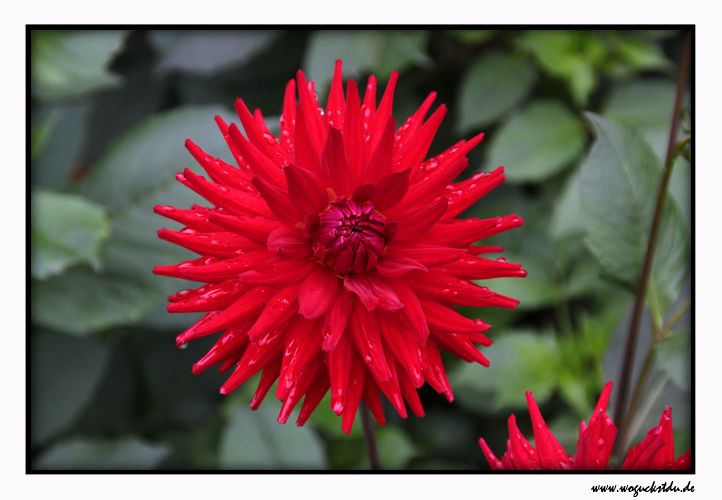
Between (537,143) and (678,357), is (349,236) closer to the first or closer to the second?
(678,357)

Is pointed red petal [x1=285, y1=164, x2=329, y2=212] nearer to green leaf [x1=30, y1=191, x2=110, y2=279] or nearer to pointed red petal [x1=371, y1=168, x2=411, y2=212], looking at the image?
pointed red petal [x1=371, y1=168, x2=411, y2=212]

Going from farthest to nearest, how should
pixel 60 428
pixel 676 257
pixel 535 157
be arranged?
pixel 535 157 → pixel 60 428 → pixel 676 257

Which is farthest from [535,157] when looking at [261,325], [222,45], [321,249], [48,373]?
[48,373]

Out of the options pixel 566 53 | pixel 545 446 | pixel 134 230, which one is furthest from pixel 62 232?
pixel 566 53

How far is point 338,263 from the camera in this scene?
25.5 inches

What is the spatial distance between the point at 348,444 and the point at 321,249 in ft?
2.73

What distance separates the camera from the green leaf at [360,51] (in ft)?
3.46

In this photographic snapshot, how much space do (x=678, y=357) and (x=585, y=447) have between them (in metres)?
0.33

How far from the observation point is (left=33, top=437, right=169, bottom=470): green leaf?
43.5 inches

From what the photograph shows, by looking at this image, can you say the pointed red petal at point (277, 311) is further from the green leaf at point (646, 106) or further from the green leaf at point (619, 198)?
the green leaf at point (646, 106)

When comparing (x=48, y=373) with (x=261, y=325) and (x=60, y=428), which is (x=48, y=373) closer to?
(x=60, y=428)

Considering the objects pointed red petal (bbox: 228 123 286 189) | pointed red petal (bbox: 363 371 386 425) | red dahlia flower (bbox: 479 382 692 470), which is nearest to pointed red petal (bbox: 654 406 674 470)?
red dahlia flower (bbox: 479 382 692 470)

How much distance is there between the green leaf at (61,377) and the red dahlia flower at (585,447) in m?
0.93

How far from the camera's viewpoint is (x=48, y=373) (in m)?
1.28
